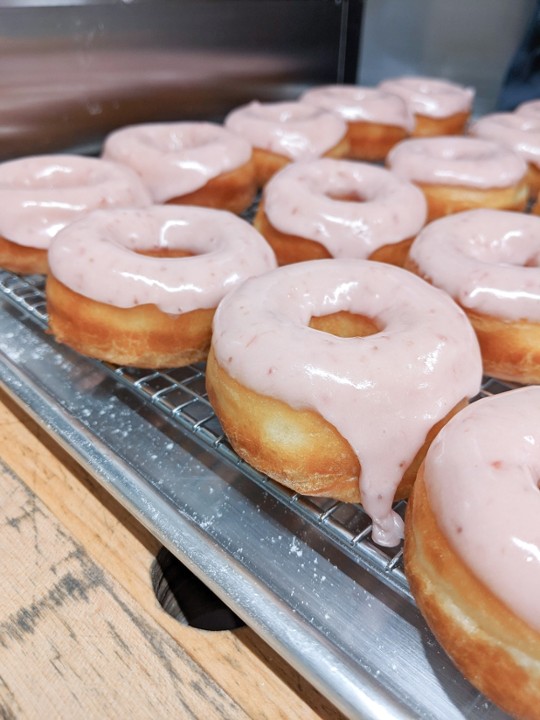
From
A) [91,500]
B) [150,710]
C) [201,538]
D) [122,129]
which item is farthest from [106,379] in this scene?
[122,129]

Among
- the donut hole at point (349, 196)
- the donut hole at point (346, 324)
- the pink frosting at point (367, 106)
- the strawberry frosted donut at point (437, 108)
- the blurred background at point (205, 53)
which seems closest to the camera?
the donut hole at point (346, 324)

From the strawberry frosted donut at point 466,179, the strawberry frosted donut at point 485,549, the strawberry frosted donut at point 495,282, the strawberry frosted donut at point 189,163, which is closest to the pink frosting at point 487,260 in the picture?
the strawberry frosted donut at point 495,282

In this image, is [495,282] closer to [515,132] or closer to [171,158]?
[171,158]

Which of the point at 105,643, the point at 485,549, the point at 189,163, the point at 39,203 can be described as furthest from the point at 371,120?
the point at 105,643

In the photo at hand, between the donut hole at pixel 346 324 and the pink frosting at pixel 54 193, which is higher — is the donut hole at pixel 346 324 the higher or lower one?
the lower one

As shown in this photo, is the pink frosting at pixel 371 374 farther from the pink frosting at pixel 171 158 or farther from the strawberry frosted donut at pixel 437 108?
the strawberry frosted donut at pixel 437 108

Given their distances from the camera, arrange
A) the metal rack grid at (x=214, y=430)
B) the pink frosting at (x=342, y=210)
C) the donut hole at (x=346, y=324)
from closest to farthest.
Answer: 1. the metal rack grid at (x=214, y=430)
2. the donut hole at (x=346, y=324)
3. the pink frosting at (x=342, y=210)

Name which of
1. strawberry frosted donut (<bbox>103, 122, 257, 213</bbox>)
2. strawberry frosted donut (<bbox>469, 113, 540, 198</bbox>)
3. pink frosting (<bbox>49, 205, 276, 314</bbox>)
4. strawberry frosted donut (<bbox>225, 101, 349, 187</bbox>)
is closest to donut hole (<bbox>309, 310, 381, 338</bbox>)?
pink frosting (<bbox>49, 205, 276, 314</bbox>)
